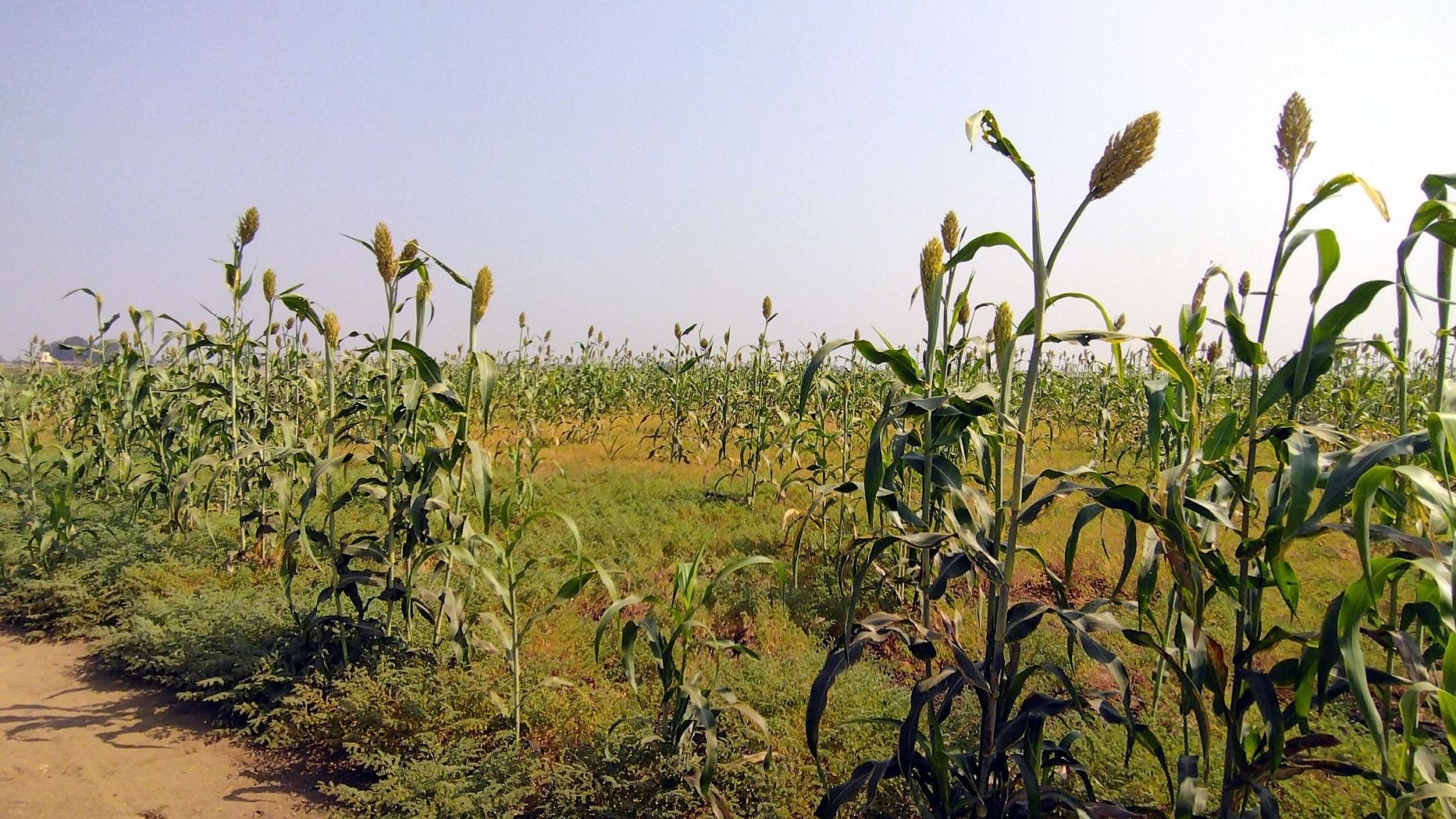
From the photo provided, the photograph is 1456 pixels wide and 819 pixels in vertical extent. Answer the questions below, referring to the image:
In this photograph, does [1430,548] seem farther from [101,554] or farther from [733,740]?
[101,554]

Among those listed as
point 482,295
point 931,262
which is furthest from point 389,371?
point 931,262

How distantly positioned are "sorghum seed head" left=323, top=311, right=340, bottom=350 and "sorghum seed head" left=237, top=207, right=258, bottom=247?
1029 mm

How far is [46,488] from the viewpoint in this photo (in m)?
6.18

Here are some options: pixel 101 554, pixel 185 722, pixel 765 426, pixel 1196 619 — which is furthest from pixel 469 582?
pixel 765 426

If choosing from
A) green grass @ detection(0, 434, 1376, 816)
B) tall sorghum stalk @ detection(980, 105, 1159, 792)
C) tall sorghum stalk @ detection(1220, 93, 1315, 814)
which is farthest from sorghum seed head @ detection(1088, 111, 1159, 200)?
green grass @ detection(0, 434, 1376, 816)

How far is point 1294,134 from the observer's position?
5.66 ft

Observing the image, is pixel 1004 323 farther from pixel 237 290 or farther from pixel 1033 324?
pixel 237 290

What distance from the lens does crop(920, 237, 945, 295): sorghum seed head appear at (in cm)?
229

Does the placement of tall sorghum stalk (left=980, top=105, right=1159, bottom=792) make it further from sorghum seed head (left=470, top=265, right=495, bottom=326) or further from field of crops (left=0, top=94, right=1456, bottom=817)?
sorghum seed head (left=470, top=265, right=495, bottom=326)

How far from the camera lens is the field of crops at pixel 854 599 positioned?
1.64m

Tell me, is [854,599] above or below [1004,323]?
below

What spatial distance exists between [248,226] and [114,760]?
105 inches

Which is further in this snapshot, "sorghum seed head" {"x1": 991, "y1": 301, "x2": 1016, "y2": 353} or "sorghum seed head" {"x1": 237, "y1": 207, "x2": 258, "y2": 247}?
"sorghum seed head" {"x1": 237, "y1": 207, "x2": 258, "y2": 247}

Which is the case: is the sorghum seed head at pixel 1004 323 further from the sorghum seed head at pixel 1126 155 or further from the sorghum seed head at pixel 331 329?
the sorghum seed head at pixel 331 329
